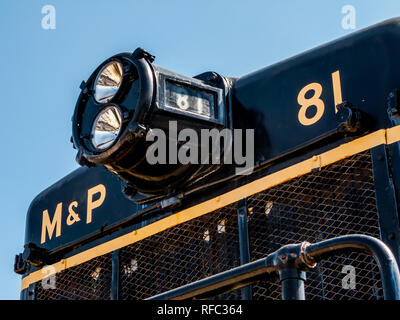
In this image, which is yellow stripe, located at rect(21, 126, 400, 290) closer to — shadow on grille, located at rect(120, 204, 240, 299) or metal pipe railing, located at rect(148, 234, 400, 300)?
shadow on grille, located at rect(120, 204, 240, 299)

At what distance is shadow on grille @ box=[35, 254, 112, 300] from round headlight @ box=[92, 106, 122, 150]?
0.93m

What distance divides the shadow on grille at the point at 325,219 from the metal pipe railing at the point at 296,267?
1.31m

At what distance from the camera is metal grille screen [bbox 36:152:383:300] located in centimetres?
365

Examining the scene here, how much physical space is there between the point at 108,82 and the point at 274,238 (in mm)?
1381

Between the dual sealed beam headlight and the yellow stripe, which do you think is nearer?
the yellow stripe

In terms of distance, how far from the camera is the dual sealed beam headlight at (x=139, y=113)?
423 cm

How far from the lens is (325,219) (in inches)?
150

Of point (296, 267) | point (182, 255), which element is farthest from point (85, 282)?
point (296, 267)

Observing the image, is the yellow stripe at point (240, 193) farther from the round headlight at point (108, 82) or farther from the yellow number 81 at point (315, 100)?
the round headlight at point (108, 82)

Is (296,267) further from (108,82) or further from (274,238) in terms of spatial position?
(108,82)

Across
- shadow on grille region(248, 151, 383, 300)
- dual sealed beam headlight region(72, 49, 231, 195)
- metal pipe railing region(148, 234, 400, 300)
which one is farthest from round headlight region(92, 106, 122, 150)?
metal pipe railing region(148, 234, 400, 300)

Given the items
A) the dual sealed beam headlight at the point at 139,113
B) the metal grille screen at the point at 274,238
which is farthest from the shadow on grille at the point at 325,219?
the dual sealed beam headlight at the point at 139,113

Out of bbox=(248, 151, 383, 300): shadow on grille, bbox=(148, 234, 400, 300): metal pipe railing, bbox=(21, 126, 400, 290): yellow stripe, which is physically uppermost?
bbox=(21, 126, 400, 290): yellow stripe
